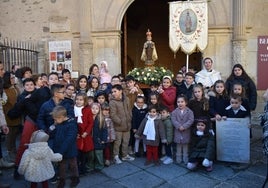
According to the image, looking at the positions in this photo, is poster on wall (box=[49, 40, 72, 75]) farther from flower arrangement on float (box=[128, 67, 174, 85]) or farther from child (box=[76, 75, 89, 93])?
child (box=[76, 75, 89, 93])

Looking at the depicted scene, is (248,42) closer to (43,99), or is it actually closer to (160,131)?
(160,131)

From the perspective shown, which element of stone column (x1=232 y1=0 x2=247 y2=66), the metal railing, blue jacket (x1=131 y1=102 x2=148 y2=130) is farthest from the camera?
the metal railing

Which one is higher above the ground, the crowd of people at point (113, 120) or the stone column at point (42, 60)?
the stone column at point (42, 60)

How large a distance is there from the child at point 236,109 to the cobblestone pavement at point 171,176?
0.78 m

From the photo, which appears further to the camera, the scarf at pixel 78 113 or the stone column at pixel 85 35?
the stone column at pixel 85 35

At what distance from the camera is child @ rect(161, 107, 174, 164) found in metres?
→ 4.85

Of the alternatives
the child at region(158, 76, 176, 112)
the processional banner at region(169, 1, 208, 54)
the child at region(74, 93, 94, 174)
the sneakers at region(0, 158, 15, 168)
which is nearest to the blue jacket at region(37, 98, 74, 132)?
the child at region(74, 93, 94, 174)

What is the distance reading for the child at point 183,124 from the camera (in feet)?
15.3

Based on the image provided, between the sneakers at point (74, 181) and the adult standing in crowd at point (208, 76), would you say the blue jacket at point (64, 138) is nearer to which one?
the sneakers at point (74, 181)

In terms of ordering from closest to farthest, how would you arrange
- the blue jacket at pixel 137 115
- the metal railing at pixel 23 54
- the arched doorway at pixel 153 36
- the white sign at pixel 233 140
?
the white sign at pixel 233 140 < the blue jacket at pixel 137 115 < the metal railing at pixel 23 54 < the arched doorway at pixel 153 36

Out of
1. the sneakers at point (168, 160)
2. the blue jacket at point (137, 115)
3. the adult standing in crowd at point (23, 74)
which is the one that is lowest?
the sneakers at point (168, 160)

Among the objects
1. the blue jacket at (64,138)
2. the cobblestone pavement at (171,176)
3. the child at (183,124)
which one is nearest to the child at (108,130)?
the cobblestone pavement at (171,176)

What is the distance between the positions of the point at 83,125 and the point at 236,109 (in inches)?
92.5

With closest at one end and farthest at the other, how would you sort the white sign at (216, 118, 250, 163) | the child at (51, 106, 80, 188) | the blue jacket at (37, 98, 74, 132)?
the child at (51, 106, 80, 188) → the blue jacket at (37, 98, 74, 132) → the white sign at (216, 118, 250, 163)
